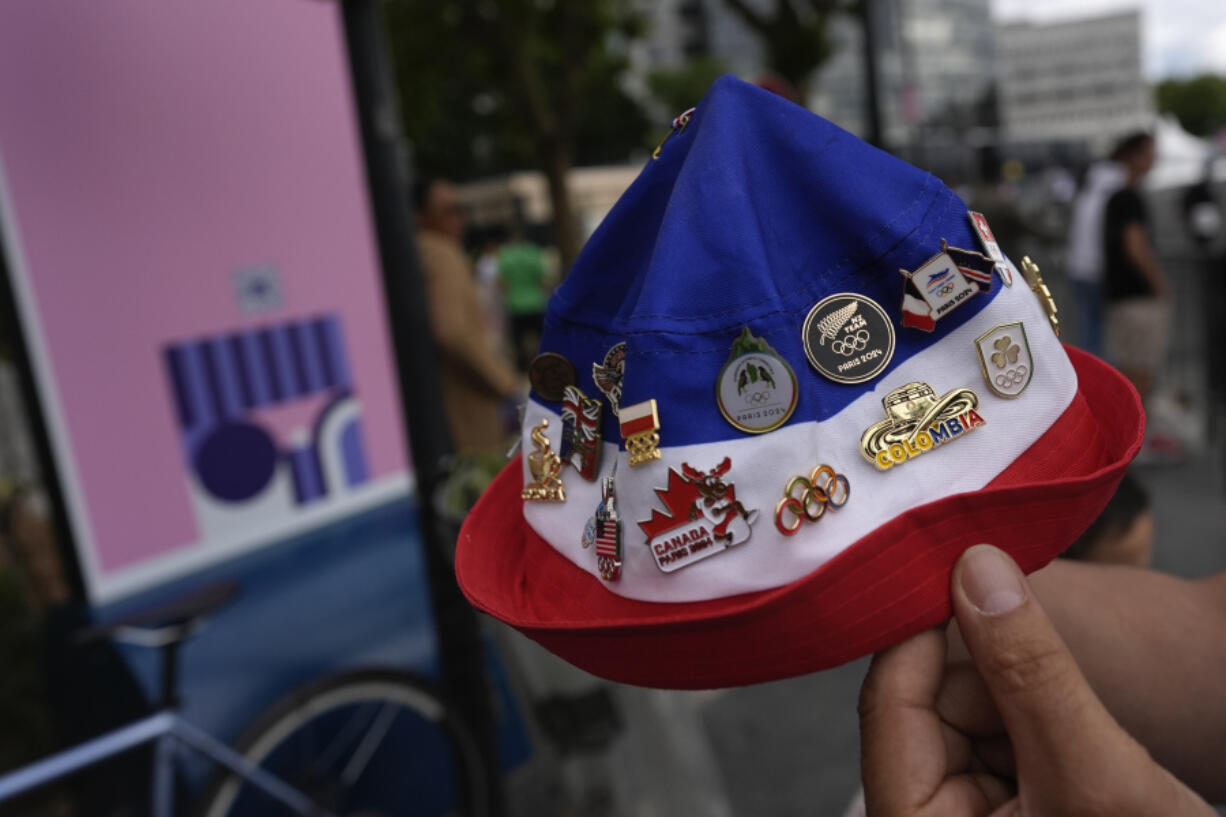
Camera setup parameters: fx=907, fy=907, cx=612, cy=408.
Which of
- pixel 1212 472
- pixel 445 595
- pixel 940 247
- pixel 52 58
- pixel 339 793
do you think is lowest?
pixel 1212 472

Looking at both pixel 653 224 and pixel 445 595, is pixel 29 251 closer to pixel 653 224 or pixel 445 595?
pixel 445 595

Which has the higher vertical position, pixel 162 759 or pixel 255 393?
pixel 255 393

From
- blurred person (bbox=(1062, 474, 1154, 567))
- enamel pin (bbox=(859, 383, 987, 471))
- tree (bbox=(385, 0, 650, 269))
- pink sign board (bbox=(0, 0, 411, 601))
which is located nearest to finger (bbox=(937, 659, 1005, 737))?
enamel pin (bbox=(859, 383, 987, 471))

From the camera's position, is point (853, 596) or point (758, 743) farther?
point (758, 743)

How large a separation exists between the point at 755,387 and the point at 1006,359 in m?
0.23

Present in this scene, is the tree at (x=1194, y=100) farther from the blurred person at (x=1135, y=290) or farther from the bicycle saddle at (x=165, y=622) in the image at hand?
the bicycle saddle at (x=165, y=622)

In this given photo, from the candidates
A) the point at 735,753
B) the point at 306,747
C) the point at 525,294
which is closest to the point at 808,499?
the point at 306,747

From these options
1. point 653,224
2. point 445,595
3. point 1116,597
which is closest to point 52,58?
point 445,595

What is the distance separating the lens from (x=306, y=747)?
283 centimetres

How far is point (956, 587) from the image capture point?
820 millimetres

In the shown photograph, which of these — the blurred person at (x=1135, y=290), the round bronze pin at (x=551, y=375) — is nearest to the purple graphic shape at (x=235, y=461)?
the round bronze pin at (x=551, y=375)

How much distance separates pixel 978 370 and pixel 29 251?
8.15 feet

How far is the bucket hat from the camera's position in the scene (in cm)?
77

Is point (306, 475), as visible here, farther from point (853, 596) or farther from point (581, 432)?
point (853, 596)
